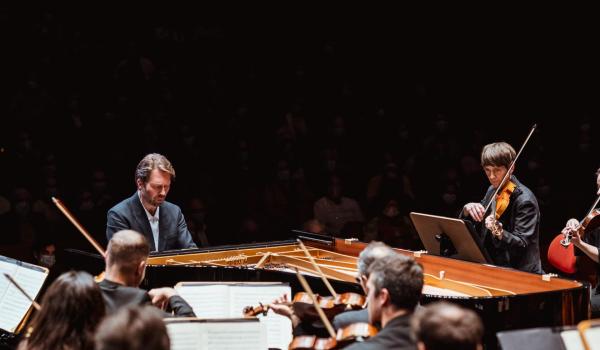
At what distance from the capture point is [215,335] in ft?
11.3

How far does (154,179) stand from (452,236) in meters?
1.96

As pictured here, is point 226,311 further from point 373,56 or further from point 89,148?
point 373,56

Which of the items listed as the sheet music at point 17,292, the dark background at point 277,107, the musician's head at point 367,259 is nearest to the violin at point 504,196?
the musician's head at point 367,259

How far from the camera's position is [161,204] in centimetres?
562

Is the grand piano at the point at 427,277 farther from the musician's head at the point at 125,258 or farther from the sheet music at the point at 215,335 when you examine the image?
the musician's head at the point at 125,258

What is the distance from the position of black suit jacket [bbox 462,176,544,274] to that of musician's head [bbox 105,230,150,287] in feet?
8.21

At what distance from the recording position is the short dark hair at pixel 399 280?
10.6 ft

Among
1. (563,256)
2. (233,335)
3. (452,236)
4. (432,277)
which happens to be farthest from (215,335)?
(563,256)

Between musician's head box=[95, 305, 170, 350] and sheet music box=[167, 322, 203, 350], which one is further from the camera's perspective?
sheet music box=[167, 322, 203, 350]

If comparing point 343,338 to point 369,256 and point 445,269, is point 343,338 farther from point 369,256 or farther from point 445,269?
point 445,269

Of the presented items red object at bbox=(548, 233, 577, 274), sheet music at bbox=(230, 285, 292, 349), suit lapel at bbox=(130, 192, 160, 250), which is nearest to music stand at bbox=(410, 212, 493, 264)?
red object at bbox=(548, 233, 577, 274)

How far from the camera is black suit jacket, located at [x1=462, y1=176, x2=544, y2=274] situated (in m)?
5.29

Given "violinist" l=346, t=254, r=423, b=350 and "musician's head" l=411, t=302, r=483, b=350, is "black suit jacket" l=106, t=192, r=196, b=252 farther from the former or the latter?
"musician's head" l=411, t=302, r=483, b=350

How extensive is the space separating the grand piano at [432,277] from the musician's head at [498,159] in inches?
27.7
